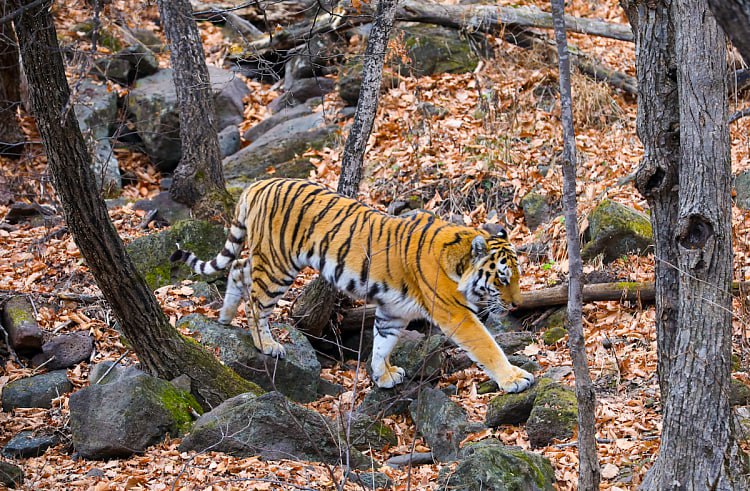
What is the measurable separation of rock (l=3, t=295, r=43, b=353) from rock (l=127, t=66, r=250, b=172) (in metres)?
4.64

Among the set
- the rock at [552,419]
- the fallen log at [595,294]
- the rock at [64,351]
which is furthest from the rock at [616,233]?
the rock at [64,351]

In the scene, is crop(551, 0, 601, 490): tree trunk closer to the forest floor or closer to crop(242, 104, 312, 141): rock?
the forest floor

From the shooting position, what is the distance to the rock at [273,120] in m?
12.6

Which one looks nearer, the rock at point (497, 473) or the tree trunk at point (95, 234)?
the rock at point (497, 473)

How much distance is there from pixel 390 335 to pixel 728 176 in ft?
12.3

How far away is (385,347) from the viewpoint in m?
7.08

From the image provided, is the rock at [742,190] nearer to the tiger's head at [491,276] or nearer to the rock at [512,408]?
the tiger's head at [491,276]

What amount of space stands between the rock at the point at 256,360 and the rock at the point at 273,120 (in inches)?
232

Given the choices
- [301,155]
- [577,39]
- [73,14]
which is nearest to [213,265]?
[301,155]

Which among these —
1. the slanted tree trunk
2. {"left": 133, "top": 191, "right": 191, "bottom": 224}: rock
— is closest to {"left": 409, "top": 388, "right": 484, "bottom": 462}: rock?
the slanted tree trunk

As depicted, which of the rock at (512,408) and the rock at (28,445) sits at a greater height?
the rock at (28,445)

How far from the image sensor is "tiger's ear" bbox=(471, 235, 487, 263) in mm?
6477

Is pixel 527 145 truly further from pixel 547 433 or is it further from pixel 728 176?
pixel 728 176

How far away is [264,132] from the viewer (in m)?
12.8
